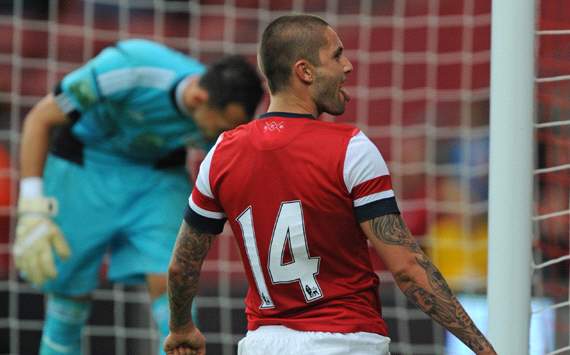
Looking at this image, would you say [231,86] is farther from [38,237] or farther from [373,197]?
[373,197]

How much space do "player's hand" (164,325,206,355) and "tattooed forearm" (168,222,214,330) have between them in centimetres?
3

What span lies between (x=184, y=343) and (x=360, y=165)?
2.21ft

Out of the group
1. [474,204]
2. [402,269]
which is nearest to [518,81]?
[402,269]

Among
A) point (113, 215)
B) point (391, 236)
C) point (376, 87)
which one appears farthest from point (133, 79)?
point (376, 87)

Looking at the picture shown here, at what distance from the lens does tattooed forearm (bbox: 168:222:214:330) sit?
2686 millimetres

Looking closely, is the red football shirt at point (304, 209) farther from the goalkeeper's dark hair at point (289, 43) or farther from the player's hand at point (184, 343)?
the player's hand at point (184, 343)

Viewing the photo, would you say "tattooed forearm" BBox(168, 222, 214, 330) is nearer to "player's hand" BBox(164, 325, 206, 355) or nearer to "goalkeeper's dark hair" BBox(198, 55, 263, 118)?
"player's hand" BBox(164, 325, 206, 355)

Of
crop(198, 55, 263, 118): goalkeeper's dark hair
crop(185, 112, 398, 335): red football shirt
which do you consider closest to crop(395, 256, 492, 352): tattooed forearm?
crop(185, 112, 398, 335): red football shirt

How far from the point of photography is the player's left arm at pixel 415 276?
2439 millimetres

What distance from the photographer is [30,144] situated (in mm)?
4301

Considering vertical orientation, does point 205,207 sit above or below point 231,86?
below

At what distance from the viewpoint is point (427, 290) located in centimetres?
245

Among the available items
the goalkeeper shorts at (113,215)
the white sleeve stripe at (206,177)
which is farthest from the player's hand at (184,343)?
the goalkeeper shorts at (113,215)

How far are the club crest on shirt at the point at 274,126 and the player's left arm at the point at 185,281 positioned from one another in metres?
0.31
